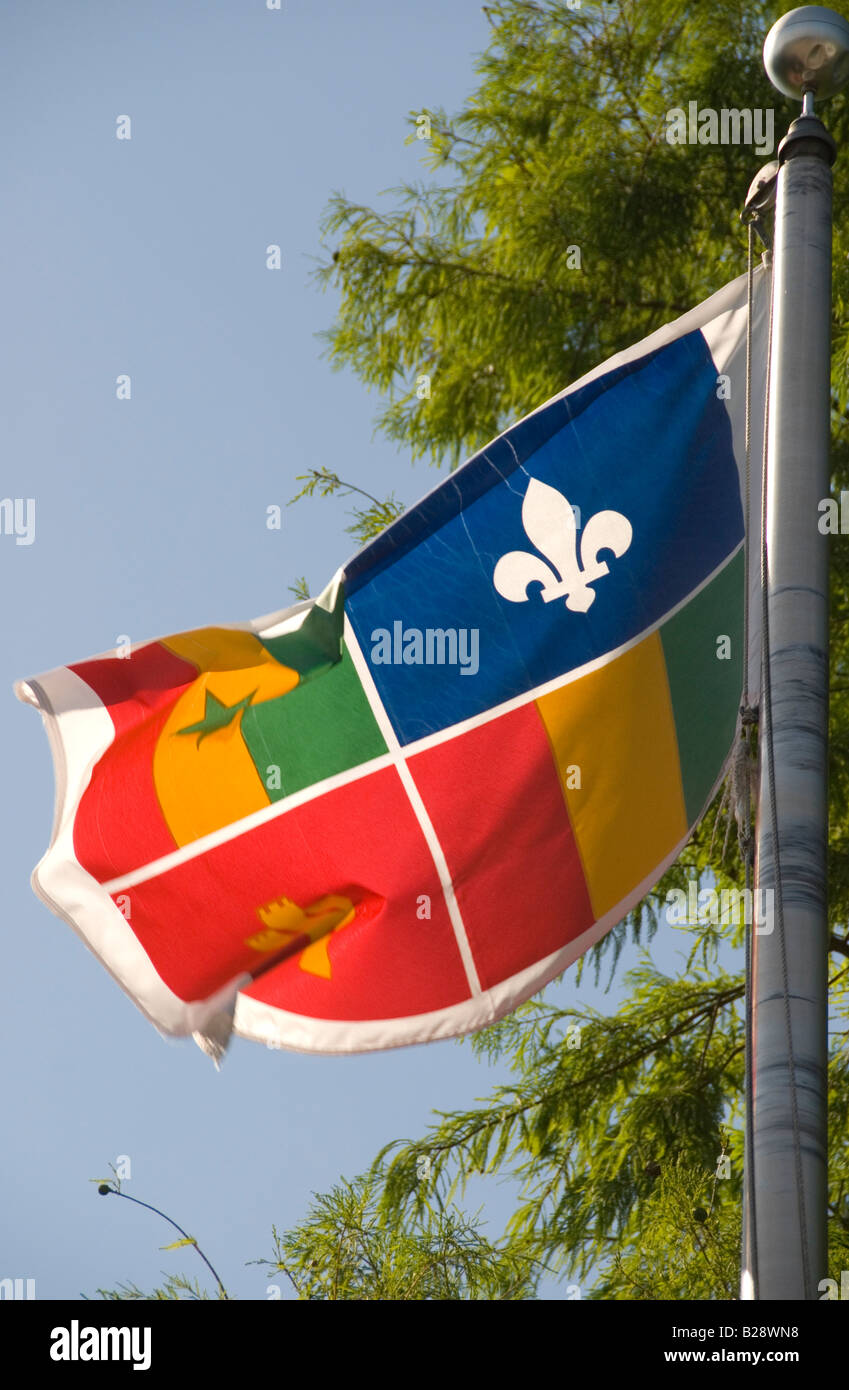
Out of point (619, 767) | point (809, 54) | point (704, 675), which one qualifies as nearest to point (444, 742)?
point (619, 767)

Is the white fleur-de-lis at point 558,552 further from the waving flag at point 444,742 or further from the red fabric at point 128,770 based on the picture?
the red fabric at point 128,770

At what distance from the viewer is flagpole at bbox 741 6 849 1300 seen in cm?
319

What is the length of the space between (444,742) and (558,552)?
633 mm

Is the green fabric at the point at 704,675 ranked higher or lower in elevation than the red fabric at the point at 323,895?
higher

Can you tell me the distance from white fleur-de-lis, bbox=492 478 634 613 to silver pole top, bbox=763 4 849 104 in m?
1.23

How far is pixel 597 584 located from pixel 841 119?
3.74m

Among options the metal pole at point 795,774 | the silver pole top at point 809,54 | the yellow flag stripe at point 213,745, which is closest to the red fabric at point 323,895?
the yellow flag stripe at point 213,745

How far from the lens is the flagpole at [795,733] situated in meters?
3.19

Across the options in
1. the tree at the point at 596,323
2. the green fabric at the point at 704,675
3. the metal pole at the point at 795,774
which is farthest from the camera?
the tree at the point at 596,323

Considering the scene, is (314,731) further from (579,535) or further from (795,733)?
(795,733)

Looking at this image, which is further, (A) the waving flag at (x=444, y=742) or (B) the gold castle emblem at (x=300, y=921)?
(B) the gold castle emblem at (x=300, y=921)

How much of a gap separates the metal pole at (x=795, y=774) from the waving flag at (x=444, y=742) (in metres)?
0.62
